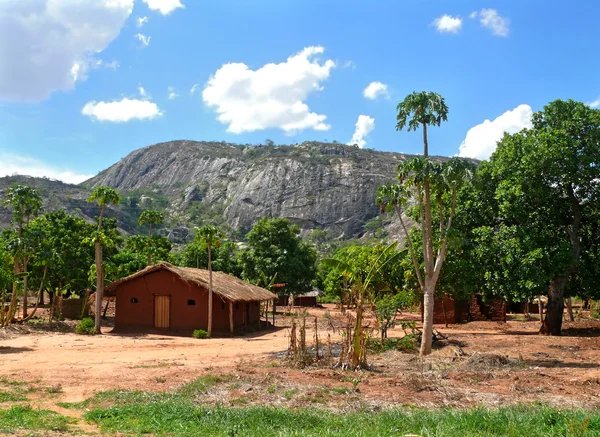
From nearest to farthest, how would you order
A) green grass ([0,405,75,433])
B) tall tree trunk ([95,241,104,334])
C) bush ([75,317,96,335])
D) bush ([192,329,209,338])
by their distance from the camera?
green grass ([0,405,75,433]) < bush ([192,329,209,338]) < tall tree trunk ([95,241,104,334]) < bush ([75,317,96,335])

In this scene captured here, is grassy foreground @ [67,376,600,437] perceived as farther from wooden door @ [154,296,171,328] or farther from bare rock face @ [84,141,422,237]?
bare rock face @ [84,141,422,237]

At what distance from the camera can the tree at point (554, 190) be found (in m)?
21.4

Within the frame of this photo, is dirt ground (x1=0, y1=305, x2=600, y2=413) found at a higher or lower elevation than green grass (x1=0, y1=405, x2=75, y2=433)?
lower

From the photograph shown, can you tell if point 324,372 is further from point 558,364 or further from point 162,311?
point 162,311

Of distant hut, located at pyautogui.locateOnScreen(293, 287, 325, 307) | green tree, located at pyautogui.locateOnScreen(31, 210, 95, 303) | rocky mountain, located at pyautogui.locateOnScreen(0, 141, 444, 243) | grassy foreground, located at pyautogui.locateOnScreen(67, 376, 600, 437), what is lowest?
distant hut, located at pyautogui.locateOnScreen(293, 287, 325, 307)

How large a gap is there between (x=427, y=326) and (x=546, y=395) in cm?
610

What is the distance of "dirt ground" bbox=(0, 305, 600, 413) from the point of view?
1126 cm

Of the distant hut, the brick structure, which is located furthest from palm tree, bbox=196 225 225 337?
the distant hut

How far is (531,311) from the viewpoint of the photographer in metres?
45.8

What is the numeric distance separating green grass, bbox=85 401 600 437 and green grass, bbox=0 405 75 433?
1.87ft

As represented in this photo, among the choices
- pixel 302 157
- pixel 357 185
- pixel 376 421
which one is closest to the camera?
pixel 376 421

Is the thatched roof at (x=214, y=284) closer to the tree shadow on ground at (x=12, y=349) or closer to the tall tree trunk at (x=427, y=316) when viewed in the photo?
the tree shadow on ground at (x=12, y=349)

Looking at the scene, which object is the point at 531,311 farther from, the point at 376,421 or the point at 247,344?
the point at 376,421

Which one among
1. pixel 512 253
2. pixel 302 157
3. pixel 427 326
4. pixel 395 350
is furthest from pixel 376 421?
pixel 302 157
